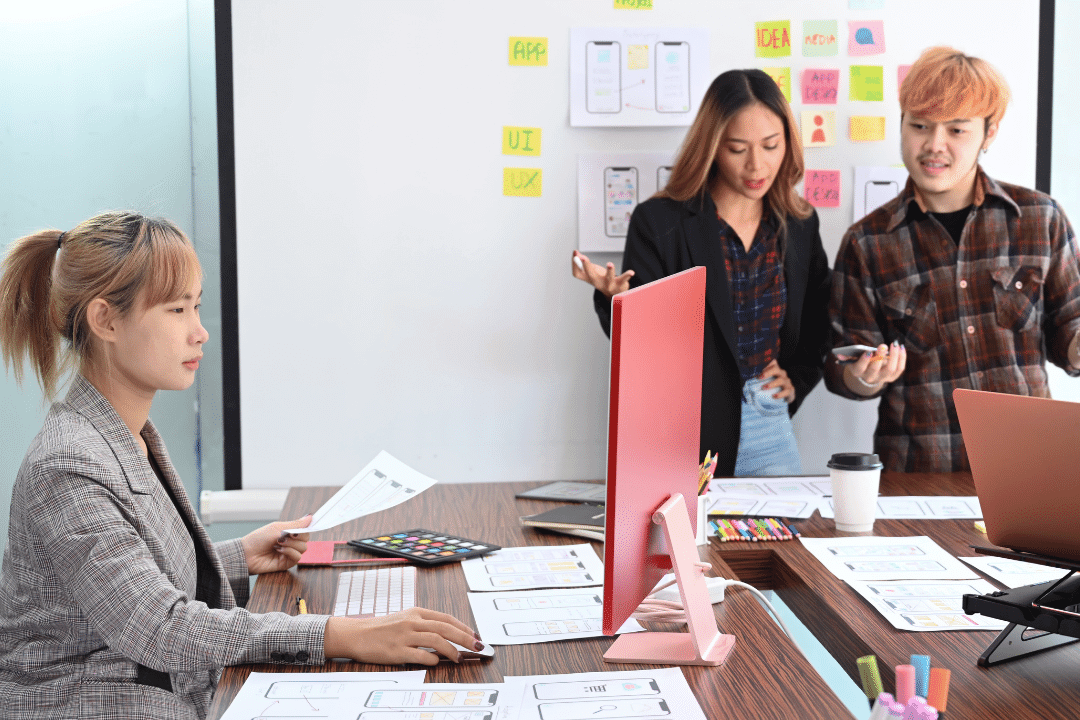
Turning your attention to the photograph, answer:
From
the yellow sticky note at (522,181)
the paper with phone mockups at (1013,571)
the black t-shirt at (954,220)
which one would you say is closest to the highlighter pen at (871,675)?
the paper with phone mockups at (1013,571)

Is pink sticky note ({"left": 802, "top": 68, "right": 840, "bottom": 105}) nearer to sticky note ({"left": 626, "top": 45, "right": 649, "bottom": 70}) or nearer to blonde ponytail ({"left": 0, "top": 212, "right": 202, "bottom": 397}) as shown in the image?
sticky note ({"left": 626, "top": 45, "right": 649, "bottom": 70})

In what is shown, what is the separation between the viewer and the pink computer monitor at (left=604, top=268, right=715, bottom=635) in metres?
0.93

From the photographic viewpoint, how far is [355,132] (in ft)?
8.61

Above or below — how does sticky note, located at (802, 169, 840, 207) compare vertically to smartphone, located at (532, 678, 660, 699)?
above

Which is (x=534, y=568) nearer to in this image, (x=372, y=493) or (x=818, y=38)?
(x=372, y=493)

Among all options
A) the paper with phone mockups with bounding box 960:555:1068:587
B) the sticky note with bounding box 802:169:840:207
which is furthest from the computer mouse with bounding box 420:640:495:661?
the sticky note with bounding box 802:169:840:207

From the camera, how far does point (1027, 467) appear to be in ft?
3.46

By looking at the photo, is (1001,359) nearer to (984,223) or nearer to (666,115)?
(984,223)

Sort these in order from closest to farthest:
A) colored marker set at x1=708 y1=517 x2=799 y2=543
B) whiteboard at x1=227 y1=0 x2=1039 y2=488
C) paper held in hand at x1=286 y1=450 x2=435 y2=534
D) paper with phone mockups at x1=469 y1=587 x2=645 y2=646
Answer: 1. paper with phone mockups at x1=469 y1=587 x2=645 y2=646
2. paper held in hand at x1=286 y1=450 x2=435 y2=534
3. colored marker set at x1=708 y1=517 x2=799 y2=543
4. whiteboard at x1=227 y1=0 x2=1039 y2=488

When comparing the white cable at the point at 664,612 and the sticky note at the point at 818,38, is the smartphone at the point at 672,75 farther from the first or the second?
the white cable at the point at 664,612

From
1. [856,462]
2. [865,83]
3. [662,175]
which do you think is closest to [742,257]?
[662,175]

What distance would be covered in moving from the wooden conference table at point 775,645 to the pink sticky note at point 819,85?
1560mm

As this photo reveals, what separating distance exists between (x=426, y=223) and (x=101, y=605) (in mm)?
1732

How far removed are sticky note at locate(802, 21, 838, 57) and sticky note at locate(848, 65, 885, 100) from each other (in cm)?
10
